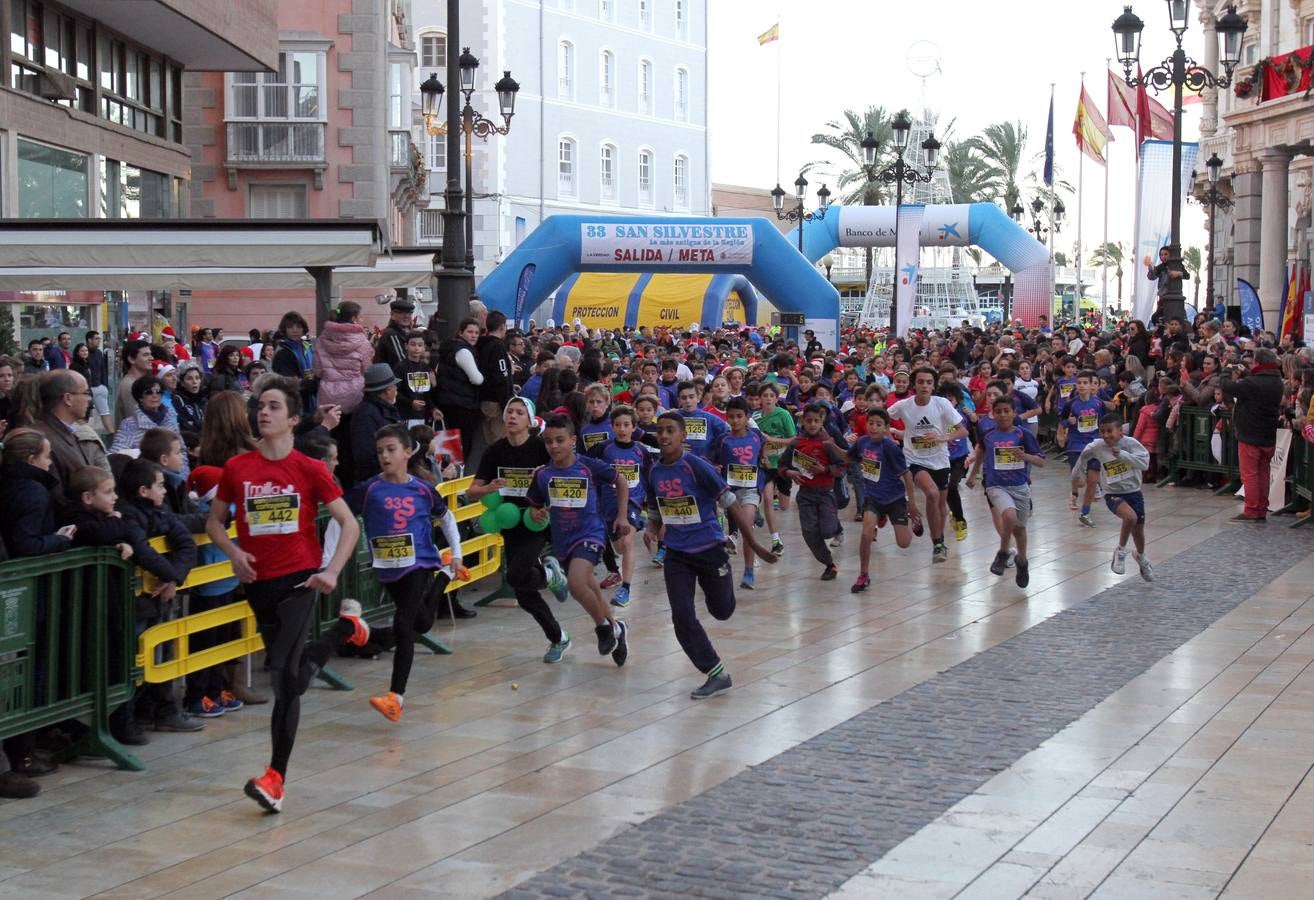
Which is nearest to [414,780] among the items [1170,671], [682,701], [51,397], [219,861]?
[219,861]

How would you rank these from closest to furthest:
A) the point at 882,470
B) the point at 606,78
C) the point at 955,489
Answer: the point at 882,470, the point at 955,489, the point at 606,78

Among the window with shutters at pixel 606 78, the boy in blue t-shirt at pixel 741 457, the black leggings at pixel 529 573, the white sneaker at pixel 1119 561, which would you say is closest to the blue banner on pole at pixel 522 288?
the boy in blue t-shirt at pixel 741 457

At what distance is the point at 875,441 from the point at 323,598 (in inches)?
223

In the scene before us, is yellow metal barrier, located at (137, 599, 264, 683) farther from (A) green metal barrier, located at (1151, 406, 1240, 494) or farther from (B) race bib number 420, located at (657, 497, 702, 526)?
(A) green metal barrier, located at (1151, 406, 1240, 494)

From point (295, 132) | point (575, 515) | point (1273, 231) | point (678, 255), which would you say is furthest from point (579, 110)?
point (575, 515)

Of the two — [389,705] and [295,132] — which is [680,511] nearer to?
[389,705]

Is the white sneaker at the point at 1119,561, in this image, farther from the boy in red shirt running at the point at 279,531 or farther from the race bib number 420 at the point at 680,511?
the boy in red shirt running at the point at 279,531

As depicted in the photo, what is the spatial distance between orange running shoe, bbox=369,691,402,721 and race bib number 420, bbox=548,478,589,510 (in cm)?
204

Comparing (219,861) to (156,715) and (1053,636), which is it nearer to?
(156,715)

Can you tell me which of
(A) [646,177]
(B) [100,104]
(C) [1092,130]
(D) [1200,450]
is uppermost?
(A) [646,177]

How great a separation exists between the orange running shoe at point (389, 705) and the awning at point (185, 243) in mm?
8715

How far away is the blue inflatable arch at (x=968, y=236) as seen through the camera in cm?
4384

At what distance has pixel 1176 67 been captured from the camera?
21.8 metres

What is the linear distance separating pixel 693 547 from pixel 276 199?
29501 millimetres
